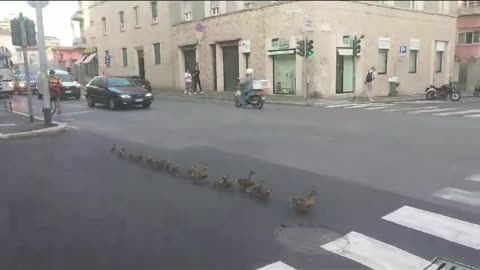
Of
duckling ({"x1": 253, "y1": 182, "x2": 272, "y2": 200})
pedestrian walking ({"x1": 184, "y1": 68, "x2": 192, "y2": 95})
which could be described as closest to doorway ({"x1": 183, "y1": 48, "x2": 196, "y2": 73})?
pedestrian walking ({"x1": 184, "y1": 68, "x2": 192, "y2": 95})

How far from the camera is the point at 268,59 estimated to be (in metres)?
26.3

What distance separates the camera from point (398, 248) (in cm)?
412

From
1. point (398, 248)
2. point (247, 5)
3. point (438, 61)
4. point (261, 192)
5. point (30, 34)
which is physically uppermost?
point (247, 5)

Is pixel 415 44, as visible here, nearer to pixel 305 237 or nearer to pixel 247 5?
pixel 247 5

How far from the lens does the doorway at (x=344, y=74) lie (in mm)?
24875

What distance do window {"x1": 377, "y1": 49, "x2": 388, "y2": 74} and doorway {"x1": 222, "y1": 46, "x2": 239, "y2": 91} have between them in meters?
9.01

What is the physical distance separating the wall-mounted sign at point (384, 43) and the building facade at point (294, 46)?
61 millimetres

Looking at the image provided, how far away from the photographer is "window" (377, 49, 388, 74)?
89.4 feet

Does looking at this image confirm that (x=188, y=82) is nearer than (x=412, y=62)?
Yes

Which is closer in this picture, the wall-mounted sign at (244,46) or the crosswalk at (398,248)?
the crosswalk at (398,248)

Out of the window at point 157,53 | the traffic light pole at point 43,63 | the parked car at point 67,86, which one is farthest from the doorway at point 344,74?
the traffic light pole at point 43,63

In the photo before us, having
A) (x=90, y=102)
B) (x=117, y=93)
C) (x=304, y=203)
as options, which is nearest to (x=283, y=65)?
(x=117, y=93)

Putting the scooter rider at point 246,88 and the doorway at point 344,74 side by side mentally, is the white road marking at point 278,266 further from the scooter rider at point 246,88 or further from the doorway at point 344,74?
the doorway at point 344,74

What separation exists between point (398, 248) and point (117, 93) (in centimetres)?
1577
